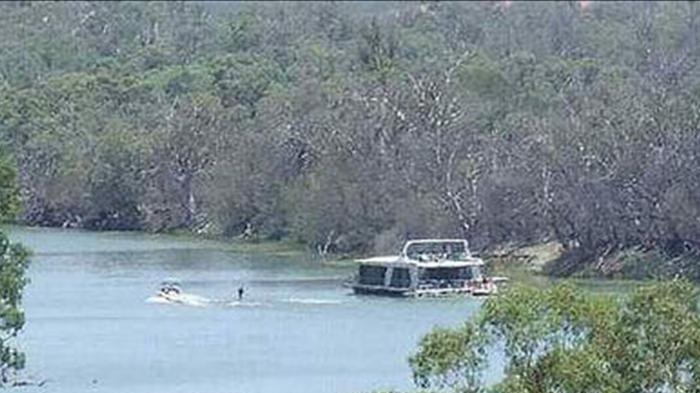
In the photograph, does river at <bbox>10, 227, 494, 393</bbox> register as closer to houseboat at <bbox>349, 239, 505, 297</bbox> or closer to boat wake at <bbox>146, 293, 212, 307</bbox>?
boat wake at <bbox>146, 293, 212, 307</bbox>

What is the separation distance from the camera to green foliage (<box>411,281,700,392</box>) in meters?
34.2

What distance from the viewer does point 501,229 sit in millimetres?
81312

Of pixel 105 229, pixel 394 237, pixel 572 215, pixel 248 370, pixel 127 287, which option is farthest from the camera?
pixel 105 229

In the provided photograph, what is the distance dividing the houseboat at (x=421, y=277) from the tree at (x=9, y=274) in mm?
23425

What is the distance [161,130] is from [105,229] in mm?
4844

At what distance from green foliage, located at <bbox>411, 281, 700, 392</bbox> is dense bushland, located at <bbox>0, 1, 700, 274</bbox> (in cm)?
3935

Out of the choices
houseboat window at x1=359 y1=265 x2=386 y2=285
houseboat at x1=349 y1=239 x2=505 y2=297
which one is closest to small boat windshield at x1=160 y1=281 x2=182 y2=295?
houseboat at x1=349 y1=239 x2=505 y2=297

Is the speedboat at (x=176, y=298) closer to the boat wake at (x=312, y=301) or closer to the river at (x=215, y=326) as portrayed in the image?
the river at (x=215, y=326)

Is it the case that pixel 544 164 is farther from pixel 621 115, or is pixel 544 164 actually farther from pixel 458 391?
pixel 458 391

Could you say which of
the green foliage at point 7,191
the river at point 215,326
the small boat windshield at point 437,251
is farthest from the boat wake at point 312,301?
the green foliage at point 7,191

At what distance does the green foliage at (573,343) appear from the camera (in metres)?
34.2

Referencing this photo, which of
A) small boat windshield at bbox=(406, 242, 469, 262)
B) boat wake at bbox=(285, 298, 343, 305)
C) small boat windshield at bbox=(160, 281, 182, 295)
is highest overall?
small boat windshield at bbox=(406, 242, 469, 262)

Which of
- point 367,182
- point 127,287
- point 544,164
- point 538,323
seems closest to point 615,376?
point 538,323

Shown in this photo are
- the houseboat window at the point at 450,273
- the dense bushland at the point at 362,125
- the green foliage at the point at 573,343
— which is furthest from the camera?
the dense bushland at the point at 362,125
